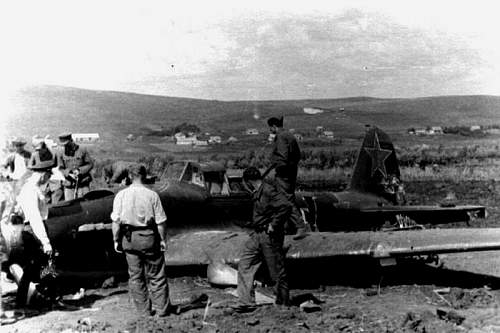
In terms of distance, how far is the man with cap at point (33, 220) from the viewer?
23.1 ft

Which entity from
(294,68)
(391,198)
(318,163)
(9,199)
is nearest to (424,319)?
(9,199)

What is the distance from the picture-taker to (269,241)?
24.6 feet

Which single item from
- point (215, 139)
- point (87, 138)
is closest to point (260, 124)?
point (215, 139)

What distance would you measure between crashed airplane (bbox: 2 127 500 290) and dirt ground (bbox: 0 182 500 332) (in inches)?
16.2

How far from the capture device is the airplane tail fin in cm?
1470

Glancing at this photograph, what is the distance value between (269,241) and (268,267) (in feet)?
1.11

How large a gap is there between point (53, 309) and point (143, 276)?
1.43 meters

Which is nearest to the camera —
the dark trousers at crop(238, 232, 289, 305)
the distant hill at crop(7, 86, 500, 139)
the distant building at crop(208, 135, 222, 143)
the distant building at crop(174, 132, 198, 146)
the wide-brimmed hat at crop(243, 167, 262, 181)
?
the dark trousers at crop(238, 232, 289, 305)

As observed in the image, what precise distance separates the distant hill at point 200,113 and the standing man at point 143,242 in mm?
37524

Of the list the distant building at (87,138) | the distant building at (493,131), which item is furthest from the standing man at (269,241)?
the distant building at (493,131)

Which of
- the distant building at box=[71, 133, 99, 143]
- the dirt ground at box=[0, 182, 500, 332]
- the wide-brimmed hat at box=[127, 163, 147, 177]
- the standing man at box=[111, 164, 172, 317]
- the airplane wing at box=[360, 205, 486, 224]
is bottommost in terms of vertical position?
the distant building at box=[71, 133, 99, 143]

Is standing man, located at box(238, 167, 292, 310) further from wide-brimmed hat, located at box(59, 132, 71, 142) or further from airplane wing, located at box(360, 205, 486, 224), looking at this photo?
wide-brimmed hat, located at box(59, 132, 71, 142)

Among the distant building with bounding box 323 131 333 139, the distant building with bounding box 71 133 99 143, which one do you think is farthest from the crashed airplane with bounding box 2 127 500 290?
the distant building with bounding box 323 131 333 139

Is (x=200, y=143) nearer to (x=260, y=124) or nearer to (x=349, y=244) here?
(x=260, y=124)
